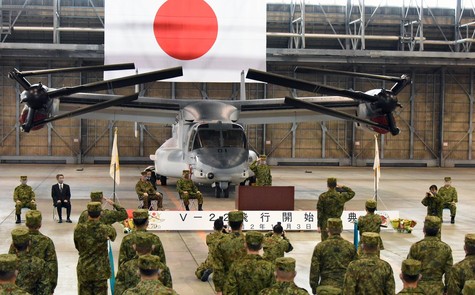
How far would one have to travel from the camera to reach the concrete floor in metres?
12.0

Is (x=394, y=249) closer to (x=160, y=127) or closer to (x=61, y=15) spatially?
(x=160, y=127)

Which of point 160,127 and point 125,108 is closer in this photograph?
point 125,108

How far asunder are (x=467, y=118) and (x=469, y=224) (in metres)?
25.4

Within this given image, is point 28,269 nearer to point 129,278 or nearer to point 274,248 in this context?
point 129,278

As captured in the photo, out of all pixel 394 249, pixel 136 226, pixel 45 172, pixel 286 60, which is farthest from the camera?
pixel 286 60

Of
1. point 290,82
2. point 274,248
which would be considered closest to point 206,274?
point 274,248

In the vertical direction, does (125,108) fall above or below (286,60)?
below

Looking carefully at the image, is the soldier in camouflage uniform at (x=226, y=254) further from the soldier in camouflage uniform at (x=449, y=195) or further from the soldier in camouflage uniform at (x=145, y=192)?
the soldier in camouflage uniform at (x=449, y=195)

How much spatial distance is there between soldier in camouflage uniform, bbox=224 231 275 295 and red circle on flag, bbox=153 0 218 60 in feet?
38.2

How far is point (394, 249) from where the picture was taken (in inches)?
534

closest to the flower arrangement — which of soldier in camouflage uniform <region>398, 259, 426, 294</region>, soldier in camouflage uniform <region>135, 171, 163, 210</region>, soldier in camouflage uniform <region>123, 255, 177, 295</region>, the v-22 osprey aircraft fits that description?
the v-22 osprey aircraft

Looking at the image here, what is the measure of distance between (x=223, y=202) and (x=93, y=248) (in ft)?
41.0

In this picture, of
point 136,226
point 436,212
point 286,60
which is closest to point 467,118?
point 286,60

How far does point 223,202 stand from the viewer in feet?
67.7
